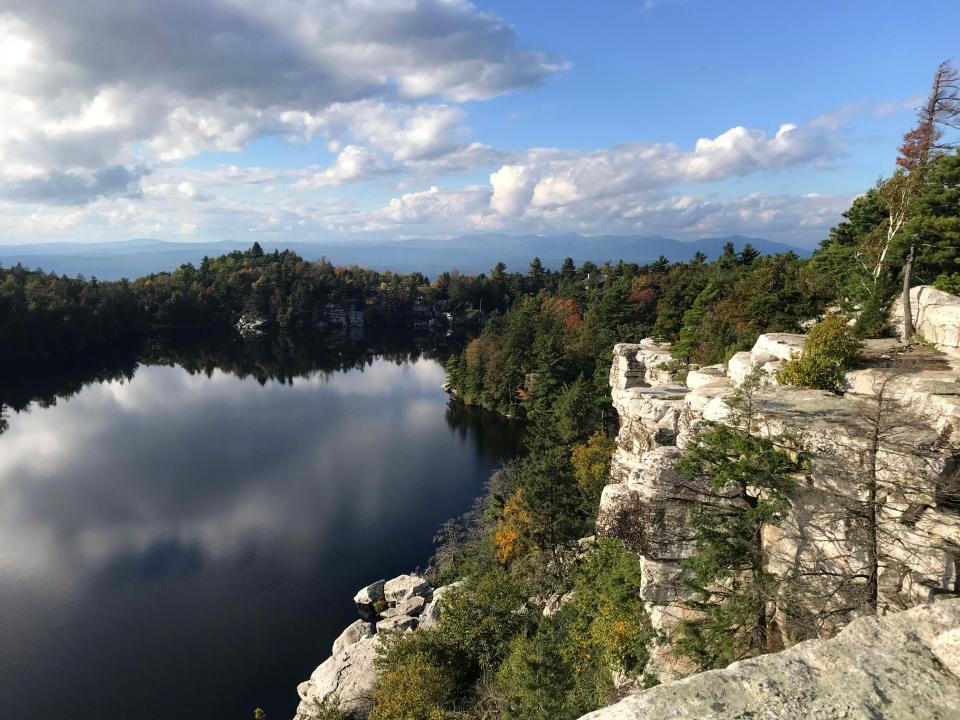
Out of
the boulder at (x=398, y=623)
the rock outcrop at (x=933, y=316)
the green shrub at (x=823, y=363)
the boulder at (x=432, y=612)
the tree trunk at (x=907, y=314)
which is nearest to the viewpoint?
the green shrub at (x=823, y=363)

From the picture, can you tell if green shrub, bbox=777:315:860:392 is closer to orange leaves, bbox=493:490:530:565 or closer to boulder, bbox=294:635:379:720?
orange leaves, bbox=493:490:530:565

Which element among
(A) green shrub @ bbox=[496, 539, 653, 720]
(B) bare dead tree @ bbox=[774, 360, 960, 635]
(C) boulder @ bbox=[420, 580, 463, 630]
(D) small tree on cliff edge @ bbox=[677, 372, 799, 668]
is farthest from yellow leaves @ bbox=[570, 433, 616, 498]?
(B) bare dead tree @ bbox=[774, 360, 960, 635]

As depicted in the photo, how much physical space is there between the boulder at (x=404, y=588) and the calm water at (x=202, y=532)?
180cm

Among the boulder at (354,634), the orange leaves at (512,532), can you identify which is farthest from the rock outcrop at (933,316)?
the boulder at (354,634)

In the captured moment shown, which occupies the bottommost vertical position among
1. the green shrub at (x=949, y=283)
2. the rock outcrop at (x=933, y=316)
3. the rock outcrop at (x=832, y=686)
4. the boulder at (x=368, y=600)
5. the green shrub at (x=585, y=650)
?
the boulder at (x=368, y=600)

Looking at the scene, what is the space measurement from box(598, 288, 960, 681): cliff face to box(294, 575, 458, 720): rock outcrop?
9644mm

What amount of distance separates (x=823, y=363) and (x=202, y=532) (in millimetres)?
29175

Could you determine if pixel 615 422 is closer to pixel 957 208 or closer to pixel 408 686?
pixel 957 208

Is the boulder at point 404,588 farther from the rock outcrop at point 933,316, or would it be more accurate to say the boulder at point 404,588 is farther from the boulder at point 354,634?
the rock outcrop at point 933,316

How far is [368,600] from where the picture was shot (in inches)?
926

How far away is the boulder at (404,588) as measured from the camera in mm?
23375

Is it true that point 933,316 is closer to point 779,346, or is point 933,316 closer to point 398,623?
point 779,346

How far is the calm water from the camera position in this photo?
20203mm

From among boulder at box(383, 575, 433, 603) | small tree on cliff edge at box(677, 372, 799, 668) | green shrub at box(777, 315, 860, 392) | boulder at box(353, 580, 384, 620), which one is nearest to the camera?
small tree on cliff edge at box(677, 372, 799, 668)
